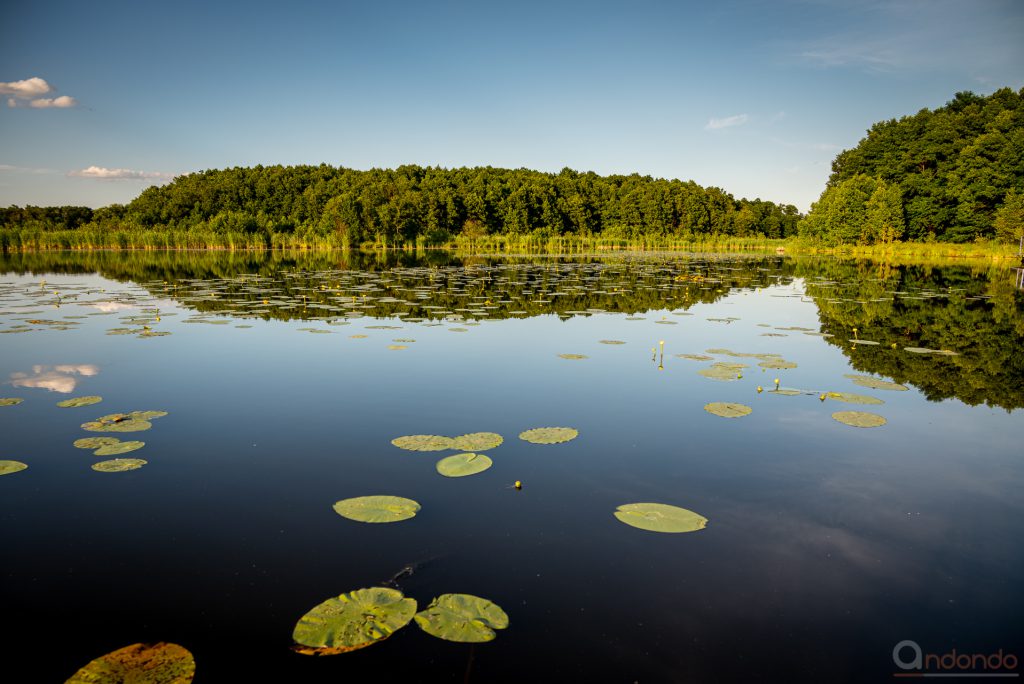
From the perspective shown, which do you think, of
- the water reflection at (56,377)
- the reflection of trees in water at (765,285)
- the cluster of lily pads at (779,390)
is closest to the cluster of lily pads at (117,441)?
the water reflection at (56,377)

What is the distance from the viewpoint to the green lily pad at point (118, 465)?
4.88m

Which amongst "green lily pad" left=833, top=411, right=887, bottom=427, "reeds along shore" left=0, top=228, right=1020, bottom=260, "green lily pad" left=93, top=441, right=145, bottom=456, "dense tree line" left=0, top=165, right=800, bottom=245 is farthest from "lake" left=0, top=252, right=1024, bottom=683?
"dense tree line" left=0, top=165, right=800, bottom=245

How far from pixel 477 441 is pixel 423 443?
0.56m

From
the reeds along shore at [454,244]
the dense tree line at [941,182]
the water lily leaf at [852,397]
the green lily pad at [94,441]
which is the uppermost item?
the dense tree line at [941,182]

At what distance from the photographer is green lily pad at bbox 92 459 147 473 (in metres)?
4.88

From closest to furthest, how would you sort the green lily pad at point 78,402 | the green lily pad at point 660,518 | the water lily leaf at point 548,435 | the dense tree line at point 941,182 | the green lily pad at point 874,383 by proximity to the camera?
the green lily pad at point 660,518
the water lily leaf at point 548,435
the green lily pad at point 78,402
the green lily pad at point 874,383
the dense tree line at point 941,182

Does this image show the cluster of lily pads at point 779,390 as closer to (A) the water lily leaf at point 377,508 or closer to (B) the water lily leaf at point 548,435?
(B) the water lily leaf at point 548,435

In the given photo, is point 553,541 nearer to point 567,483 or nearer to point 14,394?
point 567,483

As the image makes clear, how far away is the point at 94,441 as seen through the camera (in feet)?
17.9

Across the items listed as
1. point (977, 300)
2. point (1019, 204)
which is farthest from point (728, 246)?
point (977, 300)

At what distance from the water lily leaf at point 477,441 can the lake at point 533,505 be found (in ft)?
0.17

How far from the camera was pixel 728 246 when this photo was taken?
3068 inches

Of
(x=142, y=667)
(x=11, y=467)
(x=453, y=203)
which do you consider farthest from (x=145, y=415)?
(x=453, y=203)

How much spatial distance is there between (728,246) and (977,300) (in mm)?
64894
